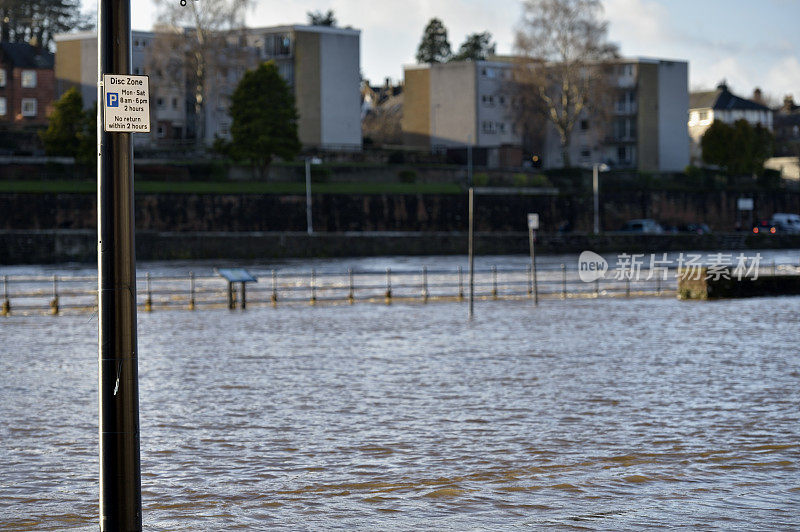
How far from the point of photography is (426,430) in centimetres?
1283

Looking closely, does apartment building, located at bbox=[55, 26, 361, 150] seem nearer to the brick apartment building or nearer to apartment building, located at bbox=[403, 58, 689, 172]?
the brick apartment building

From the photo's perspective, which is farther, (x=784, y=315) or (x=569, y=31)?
(x=569, y=31)

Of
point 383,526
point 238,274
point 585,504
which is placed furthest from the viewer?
point 238,274

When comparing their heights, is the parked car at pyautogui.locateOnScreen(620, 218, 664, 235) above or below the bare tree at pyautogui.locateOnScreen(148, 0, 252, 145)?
below

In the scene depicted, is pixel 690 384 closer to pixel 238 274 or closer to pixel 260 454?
pixel 260 454

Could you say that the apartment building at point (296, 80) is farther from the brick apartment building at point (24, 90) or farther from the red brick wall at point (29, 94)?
the brick apartment building at point (24, 90)

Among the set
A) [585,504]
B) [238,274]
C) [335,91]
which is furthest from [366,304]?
[335,91]

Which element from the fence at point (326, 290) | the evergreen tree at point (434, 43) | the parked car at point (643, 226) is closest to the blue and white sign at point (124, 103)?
the fence at point (326, 290)

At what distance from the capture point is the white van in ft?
292

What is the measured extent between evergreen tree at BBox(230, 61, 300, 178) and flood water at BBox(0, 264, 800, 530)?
171 ft

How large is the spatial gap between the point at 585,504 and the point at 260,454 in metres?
3.76

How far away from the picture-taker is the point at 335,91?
90062 mm

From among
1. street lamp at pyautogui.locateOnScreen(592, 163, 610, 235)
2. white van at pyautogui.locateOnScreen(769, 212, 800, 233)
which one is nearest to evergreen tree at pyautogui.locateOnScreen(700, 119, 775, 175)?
white van at pyautogui.locateOnScreen(769, 212, 800, 233)

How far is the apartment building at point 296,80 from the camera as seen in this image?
88875 mm
